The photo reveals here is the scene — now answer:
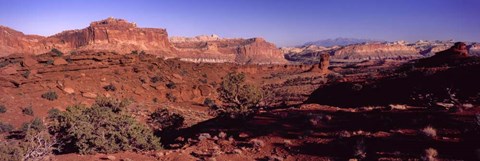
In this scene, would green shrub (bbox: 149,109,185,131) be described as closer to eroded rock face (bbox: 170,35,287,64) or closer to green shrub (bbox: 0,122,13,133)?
green shrub (bbox: 0,122,13,133)

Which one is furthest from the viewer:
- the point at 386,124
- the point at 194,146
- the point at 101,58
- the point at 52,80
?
the point at 101,58

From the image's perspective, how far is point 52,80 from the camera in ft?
87.9

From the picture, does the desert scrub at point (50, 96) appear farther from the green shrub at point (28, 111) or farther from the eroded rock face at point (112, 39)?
the eroded rock face at point (112, 39)

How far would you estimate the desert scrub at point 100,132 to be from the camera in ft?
38.6

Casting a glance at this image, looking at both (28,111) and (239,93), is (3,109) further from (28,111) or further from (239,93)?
(239,93)

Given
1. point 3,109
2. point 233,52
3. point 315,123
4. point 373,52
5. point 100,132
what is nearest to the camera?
point 100,132

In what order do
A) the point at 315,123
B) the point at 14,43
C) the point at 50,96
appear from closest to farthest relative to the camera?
the point at 315,123, the point at 50,96, the point at 14,43

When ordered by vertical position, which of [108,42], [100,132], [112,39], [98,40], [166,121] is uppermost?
[112,39]

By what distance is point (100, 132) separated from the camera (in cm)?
1213

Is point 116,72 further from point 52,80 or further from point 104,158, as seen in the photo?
point 104,158

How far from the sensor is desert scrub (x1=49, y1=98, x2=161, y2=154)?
11.8 meters

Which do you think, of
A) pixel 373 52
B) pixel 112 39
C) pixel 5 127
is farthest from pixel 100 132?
pixel 373 52

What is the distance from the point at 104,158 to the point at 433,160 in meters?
8.79

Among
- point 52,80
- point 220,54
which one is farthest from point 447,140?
point 220,54
